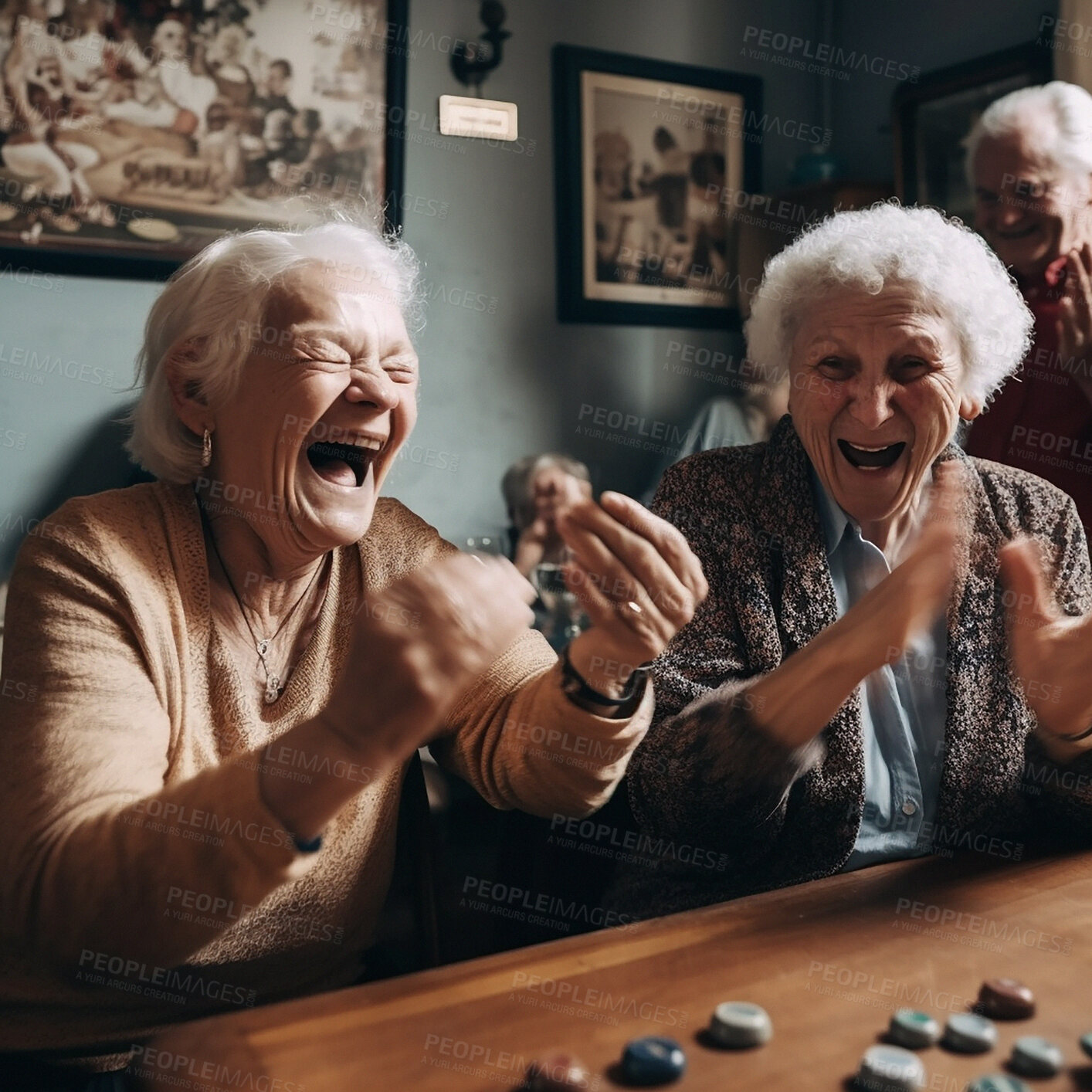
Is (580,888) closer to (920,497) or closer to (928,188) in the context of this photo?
(920,497)

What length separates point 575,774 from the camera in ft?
4.02

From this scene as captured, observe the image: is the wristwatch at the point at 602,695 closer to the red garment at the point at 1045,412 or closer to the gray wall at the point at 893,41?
the red garment at the point at 1045,412

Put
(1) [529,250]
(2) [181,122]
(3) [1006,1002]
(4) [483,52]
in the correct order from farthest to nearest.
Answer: (1) [529,250] → (4) [483,52] → (2) [181,122] → (3) [1006,1002]

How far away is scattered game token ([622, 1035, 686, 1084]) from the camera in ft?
2.70

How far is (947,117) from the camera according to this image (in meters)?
3.65

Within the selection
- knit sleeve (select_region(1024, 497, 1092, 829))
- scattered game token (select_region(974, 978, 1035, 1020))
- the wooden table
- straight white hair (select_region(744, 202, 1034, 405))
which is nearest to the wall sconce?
straight white hair (select_region(744, 202, 1034, 405))

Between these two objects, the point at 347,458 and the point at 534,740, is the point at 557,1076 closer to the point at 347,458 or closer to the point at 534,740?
the point at 534,740

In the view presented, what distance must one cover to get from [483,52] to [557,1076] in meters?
3.38

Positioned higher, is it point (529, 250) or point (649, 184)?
point (649, 184)

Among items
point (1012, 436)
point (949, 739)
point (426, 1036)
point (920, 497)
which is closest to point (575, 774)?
point (426, 1036)

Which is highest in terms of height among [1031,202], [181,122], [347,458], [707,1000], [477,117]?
[477,117]

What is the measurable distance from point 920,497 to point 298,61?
244cm

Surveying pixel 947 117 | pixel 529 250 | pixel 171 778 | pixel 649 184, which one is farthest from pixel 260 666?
pixel 947 117

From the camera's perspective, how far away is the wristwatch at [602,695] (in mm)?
1179
